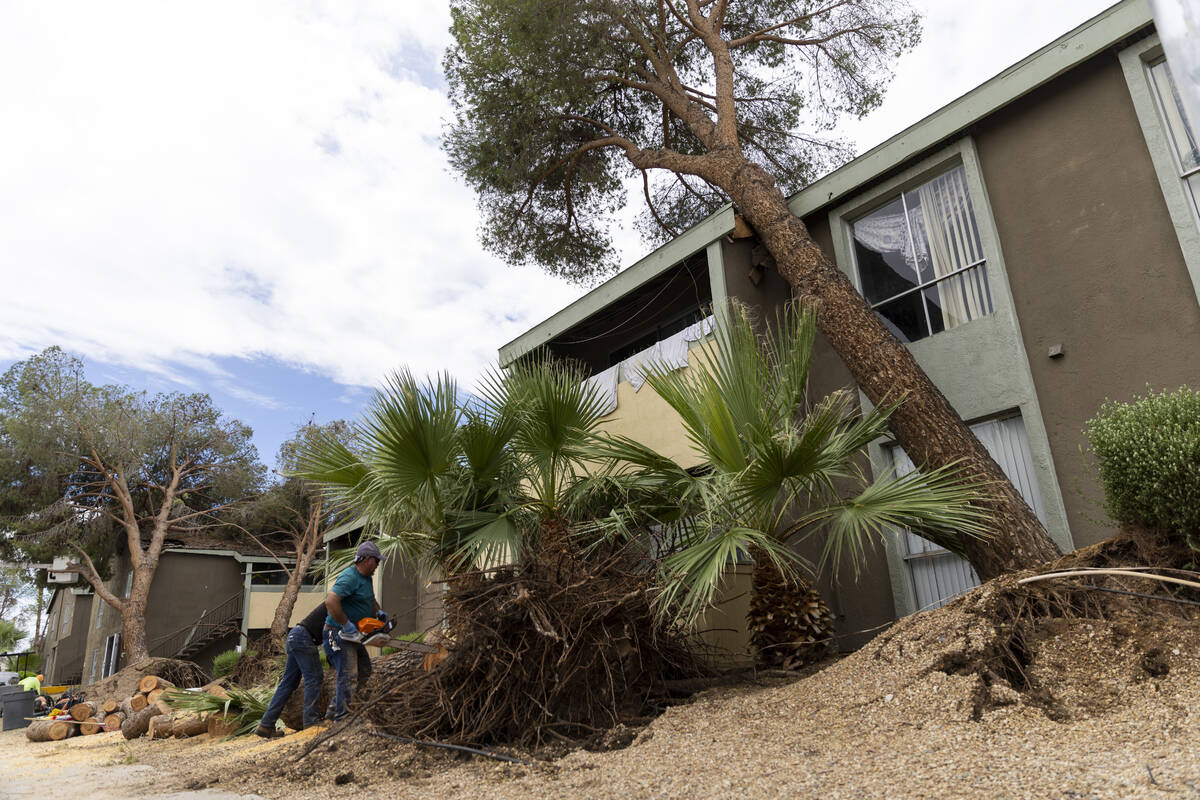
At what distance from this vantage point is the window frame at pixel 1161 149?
6.18 m

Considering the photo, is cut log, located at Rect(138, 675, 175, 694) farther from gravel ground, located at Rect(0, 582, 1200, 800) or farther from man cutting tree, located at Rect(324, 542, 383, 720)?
gravel ground, located at Rect(0, 582, 1200, 800)

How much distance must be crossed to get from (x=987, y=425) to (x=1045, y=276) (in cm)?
158

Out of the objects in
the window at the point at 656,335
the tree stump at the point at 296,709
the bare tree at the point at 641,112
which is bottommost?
the tree stump at the point at 296,709

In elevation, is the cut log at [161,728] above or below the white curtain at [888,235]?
below

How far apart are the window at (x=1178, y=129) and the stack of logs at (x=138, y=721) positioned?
11.0m

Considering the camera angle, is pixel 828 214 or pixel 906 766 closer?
pixel 906 766

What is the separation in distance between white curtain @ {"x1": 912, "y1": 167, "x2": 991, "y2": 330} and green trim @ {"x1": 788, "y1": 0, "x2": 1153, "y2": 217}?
52cm

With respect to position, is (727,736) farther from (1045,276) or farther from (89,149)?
(89,149)

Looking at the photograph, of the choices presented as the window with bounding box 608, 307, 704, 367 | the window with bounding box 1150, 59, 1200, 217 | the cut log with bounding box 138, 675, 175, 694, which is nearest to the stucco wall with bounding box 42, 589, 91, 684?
the cut log with bounding box 138, 675, 175, 694

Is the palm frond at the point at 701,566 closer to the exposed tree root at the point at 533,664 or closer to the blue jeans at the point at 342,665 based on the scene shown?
the exposed tree root at the point at 533,664

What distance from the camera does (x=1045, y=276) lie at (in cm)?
718

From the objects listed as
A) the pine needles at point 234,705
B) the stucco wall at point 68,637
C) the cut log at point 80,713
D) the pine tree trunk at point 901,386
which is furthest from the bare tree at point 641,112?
the stucco wall at point 68,637

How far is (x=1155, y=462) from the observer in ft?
13.9

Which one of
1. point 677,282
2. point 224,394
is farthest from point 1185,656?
point 224,394
